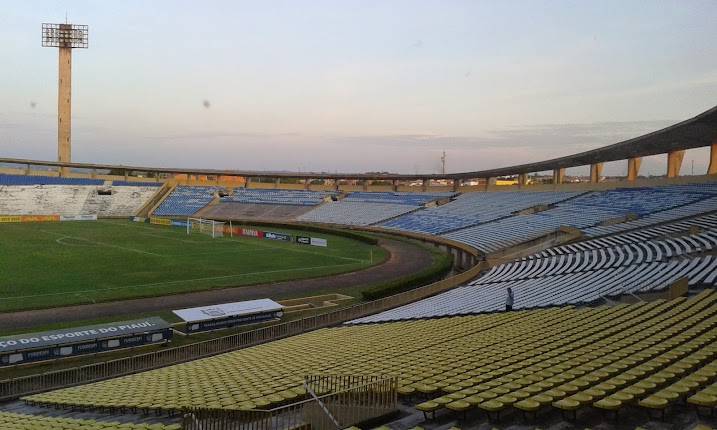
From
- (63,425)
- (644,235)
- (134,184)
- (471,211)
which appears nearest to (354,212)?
(471,211)

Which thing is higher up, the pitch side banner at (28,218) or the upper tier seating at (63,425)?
the upper tier seating at (63,425)

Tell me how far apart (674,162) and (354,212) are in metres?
39.2

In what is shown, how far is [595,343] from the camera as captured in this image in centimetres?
1265

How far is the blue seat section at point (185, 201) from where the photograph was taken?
85.3m

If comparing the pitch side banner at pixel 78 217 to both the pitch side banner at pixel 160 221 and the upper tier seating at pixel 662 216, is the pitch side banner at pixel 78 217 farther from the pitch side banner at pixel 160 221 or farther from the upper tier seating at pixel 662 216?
the upper tier seating at pixel 662 216

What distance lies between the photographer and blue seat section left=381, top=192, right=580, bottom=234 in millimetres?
57531

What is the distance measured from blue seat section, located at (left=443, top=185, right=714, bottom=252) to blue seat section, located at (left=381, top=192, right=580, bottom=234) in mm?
3026

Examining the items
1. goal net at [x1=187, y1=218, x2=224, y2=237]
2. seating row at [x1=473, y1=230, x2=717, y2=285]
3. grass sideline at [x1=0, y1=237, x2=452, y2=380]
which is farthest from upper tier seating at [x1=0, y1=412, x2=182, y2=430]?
goal net at [x1=187, y1=218, x2=224, y2=237]

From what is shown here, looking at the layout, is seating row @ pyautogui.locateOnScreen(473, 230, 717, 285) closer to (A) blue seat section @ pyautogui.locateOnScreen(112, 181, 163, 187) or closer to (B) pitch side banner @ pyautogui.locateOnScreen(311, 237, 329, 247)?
(B) pitch side banner @ pyautogui.locateOnScreen(311, 237, 329, 247)

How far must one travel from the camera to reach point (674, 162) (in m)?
49.6

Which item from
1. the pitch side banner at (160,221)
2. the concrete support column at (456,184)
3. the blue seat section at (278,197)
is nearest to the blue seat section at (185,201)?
the blue seat section at (278,197)

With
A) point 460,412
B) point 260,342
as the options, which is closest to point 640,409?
point 460,412

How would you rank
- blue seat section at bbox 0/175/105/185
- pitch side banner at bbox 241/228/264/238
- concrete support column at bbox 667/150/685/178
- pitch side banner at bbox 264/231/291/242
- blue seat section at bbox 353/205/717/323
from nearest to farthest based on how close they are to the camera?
blue seat section at bbox 353/205/717/323
concrete support column at bbox 667/150/685/178
pitch side banner at bbox 264/231/291/242
pitch side banner at bbox 241/228/264/238
blue seat section at bbox 0/175/105/185

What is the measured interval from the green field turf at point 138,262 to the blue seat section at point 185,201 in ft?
72.7
